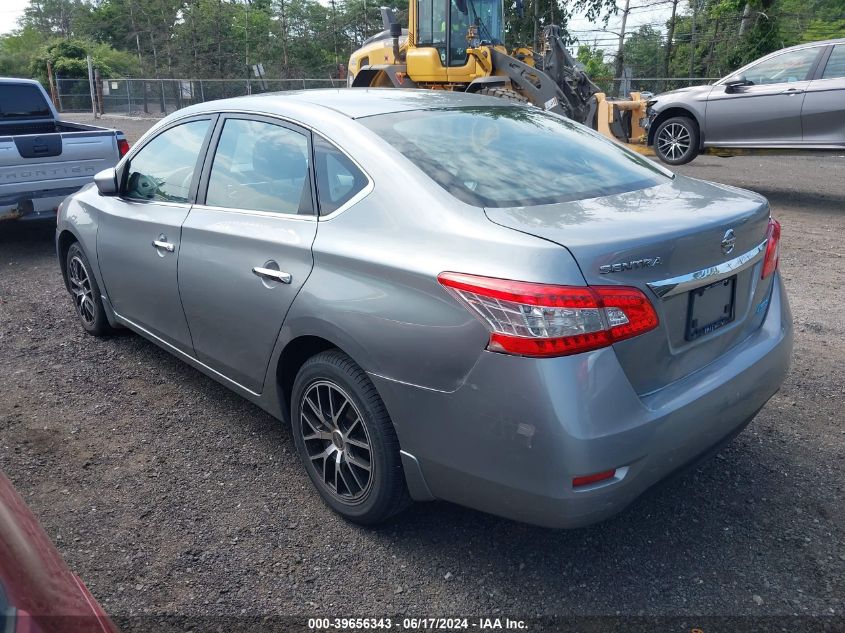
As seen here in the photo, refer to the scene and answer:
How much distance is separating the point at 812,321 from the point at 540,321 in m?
3.81

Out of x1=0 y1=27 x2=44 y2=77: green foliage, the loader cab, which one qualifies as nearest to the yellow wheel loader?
the loader cab

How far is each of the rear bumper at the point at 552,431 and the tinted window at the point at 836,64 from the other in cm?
880

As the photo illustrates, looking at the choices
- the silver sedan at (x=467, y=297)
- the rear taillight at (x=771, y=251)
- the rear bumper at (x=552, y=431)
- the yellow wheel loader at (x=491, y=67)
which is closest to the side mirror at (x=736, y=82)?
the yellow wheel loader at (x=491, y=67)

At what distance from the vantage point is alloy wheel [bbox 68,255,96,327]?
514 centimetres

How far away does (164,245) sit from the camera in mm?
3891

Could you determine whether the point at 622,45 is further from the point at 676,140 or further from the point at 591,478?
the point at 591,478

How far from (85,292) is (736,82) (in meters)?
9.25

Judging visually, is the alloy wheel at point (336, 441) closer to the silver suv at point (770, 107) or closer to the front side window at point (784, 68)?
the silver suv at point (770, 107)

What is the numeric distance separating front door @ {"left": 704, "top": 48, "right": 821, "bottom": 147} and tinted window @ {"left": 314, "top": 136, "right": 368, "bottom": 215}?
351 inches

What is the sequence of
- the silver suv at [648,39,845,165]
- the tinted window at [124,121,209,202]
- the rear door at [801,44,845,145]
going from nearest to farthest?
the tinted window at [124,121,209,202], the rear door at [801,44,845,145], the silver suv at [648,39,845,165]

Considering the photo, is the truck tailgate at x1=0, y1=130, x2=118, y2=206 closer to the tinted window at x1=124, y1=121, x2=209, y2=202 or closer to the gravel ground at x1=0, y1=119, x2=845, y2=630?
the tinted window at x1=124, y1=121, x2=209, y2=202

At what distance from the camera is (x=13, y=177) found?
23.7 ft

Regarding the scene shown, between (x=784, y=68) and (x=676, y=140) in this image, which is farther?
(x=676, y=140)

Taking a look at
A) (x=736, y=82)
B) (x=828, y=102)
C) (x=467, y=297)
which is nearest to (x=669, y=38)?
(x=736, y=82)
